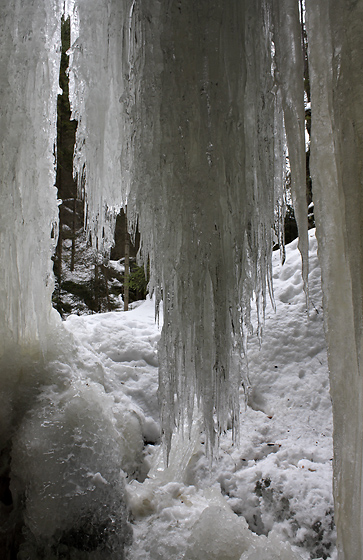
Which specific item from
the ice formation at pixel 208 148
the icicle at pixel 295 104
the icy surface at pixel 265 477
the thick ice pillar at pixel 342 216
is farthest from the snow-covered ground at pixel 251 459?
the icicle at pixel 295 104

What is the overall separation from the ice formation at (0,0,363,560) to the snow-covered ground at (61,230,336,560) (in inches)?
31.1

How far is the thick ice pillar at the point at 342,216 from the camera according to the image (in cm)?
135

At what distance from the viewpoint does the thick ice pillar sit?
1.35 metres

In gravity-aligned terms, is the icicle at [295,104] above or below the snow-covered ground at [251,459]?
above

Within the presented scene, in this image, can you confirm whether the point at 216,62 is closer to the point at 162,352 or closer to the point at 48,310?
the point at 162,352

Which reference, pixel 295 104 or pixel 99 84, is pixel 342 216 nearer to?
pixel 295 104

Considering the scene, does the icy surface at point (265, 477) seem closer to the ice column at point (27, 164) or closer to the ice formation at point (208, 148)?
the ice formation at point (208, 148)

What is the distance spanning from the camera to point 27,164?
2.50 m

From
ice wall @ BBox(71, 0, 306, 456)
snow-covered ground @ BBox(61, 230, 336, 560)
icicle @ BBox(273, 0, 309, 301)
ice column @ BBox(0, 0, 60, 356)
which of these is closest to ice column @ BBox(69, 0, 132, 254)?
ice wall @ BBox(71, 0, 306, 456)

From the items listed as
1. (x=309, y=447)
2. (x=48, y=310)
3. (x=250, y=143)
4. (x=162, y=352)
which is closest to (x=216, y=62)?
(x=250, y=143)

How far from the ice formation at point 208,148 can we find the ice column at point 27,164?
1cm

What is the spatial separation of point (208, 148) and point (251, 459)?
2579 millimetres

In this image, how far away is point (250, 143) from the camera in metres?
1.84

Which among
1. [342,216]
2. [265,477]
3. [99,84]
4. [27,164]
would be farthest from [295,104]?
[265,477]
